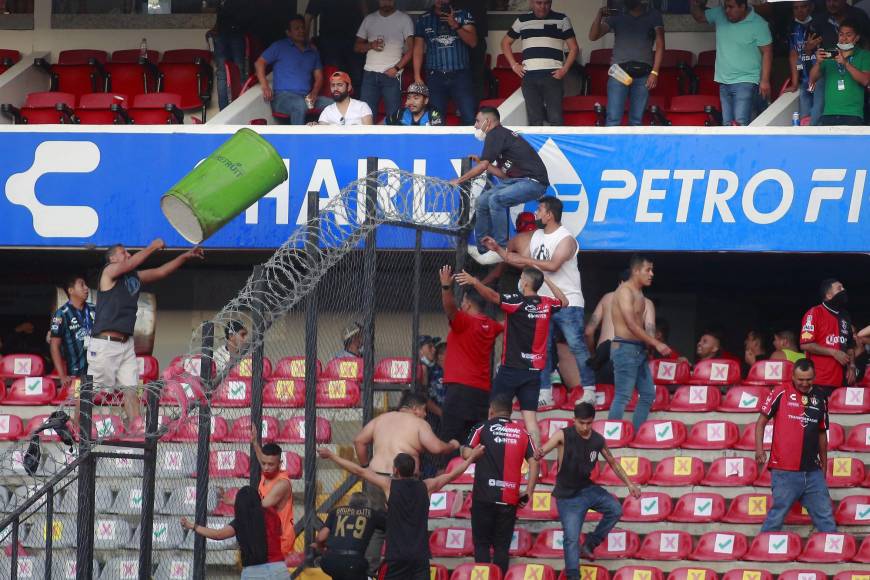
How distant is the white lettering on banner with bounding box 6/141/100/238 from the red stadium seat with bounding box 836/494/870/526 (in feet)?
23.6

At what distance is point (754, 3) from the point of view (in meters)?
16.2

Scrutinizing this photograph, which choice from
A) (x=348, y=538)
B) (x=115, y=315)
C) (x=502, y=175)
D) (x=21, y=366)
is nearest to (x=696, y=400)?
(x=502, y=175)

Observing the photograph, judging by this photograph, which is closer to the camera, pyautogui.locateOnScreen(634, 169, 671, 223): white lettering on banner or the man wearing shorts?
the man wearing shorts

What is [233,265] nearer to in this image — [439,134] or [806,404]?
A: [439,134]

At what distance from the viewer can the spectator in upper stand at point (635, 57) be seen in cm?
1451

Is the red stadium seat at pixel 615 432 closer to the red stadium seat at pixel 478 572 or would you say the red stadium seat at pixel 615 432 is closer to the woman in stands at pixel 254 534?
the red stadium seat at pixel 478 572

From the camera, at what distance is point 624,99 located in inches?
571

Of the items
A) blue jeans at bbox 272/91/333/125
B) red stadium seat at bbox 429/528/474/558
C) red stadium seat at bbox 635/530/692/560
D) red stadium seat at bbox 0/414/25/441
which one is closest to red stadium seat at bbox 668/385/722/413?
red stadium seat at bbox 635/530/692/560

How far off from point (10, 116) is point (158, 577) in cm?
759

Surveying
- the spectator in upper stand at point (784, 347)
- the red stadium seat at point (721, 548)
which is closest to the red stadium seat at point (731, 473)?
the red stadium seat at point (721, 548)

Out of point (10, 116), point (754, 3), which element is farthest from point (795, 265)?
point (10, 116)

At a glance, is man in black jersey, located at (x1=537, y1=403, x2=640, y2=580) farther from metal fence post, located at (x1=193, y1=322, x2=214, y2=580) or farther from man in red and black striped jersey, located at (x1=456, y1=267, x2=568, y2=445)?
metal fence post, located at (x1=193, y1=322, x2=214, y2=580)

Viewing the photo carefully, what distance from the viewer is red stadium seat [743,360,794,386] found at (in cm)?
1360

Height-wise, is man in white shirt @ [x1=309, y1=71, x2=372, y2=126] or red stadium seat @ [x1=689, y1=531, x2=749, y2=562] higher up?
man in white shirt @ [x1=309, y1=71, x2=372, y2=126]
